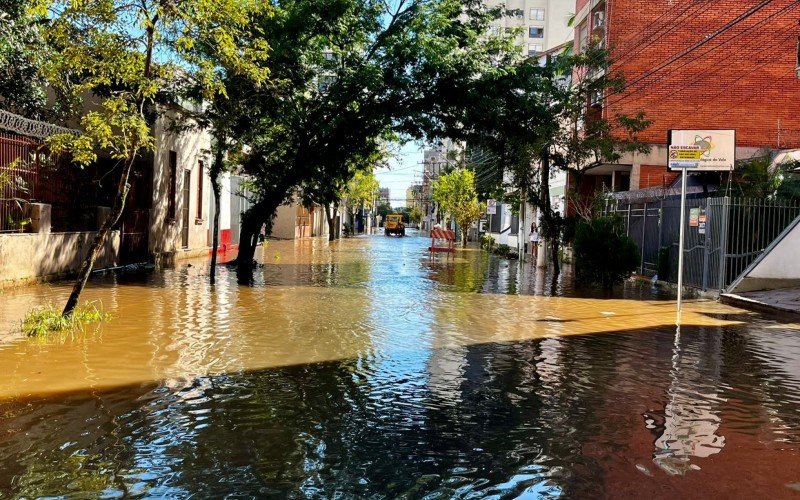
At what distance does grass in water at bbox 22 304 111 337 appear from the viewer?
918cm

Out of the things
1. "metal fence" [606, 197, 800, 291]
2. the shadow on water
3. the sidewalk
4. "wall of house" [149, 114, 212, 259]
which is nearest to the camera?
the shadow on water

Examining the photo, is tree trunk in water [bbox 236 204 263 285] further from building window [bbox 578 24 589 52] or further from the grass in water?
building window [bbox 578 24 589 52]

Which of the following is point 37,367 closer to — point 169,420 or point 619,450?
point 169,420

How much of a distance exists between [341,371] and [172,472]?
10.8 ft

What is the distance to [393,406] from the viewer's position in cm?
630

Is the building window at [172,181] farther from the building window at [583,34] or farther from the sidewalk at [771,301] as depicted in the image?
the building window at [583,34]

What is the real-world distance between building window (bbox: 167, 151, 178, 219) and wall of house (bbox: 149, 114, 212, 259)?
12 cm

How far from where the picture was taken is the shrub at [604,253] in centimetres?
1894

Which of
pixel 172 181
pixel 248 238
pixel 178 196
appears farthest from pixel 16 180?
pixel 178 196

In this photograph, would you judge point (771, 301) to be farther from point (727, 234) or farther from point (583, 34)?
point (583, 34)

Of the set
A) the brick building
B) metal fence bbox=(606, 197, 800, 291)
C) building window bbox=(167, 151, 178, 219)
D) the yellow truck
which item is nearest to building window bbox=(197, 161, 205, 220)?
building window bbox=(167, 151, 178, 219)

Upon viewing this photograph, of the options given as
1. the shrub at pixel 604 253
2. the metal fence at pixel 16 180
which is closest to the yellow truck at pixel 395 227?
the shrub at pixel 604 253

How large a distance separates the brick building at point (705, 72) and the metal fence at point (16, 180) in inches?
790

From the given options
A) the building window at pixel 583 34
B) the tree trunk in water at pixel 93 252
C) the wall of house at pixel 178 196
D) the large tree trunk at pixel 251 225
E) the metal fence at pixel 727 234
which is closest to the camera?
the tree trunk in water at pixel 93 252
